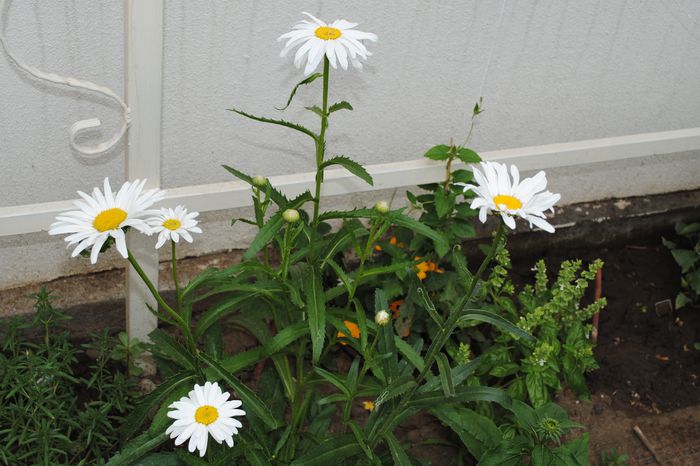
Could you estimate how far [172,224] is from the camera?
1.92 meters

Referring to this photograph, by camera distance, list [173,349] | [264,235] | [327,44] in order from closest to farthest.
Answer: [327,44] → [264,235] → [173,349]

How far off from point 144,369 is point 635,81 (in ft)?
6.98

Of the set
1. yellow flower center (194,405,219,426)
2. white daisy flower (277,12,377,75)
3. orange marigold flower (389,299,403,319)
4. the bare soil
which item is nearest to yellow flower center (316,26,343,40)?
white daisy flower (277,12,377,75)

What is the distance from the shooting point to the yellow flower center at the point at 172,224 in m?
1.91

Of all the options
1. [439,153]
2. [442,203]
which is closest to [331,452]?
[442,203]

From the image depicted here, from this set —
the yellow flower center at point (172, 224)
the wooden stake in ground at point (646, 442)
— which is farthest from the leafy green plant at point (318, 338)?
the wooden stake in ground at point (646, 442)

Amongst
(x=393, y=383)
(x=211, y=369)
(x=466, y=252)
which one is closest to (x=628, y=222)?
(x=466, y=252)

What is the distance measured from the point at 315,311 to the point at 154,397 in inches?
17.9

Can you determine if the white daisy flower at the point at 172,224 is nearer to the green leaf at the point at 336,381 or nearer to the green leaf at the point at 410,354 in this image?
the green leaf at the point at 336,381

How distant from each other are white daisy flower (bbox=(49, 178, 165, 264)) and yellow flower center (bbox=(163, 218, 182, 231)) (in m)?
0.14

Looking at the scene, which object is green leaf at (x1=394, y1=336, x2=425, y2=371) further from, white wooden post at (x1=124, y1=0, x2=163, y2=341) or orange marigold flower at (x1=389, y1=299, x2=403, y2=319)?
white wooden post at (x1=124, y1=0, x2=163, y2=341)

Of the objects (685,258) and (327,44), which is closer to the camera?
(327,44)

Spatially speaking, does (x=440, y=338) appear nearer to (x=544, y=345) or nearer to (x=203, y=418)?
(x=203, y=418)

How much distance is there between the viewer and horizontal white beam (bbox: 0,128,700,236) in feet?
7.63
